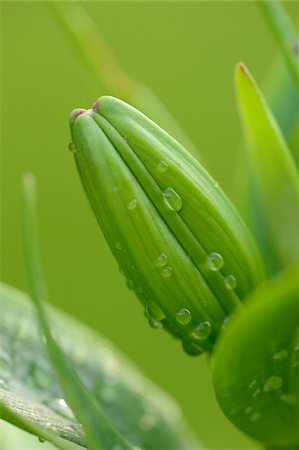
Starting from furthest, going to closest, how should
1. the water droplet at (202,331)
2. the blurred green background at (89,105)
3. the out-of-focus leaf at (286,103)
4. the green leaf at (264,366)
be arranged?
the blurred green background at (89,105), the out-of-focus leaf at (286,103), the water droplet at (202,331), the green leaf at (264,366)

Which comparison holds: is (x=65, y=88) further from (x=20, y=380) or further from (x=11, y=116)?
(x=20, y=380)

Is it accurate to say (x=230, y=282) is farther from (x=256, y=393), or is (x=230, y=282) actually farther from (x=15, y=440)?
(x=15, y=440)

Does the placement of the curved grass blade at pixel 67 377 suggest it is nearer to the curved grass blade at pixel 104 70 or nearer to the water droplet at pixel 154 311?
the water droplet at pixel 154 311

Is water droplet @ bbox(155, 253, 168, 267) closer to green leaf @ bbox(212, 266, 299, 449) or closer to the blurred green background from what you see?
green leaf @ bbox(212, 266, 299, 449)

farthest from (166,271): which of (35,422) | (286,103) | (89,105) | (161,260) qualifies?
(89,105)

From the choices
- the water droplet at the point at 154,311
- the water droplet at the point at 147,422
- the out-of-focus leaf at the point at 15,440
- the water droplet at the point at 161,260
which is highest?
the water droplet at the point at 161,260

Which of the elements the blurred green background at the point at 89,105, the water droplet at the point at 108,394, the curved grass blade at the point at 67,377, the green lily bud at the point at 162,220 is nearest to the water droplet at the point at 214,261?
the green lily bud at the point at 162,220

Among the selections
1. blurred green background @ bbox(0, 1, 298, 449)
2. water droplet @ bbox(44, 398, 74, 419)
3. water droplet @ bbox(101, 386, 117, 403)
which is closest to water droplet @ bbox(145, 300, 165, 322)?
water droplet @ bbox(44, 398, 74, 419)

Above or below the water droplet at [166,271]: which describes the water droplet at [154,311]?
below
